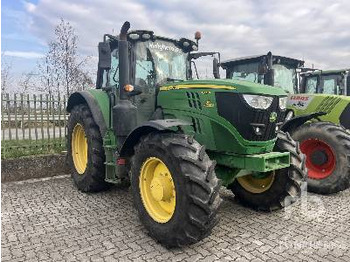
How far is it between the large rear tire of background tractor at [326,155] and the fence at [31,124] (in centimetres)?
508

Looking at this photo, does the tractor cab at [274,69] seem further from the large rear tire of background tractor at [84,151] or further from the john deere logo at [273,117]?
the large rear tire of background tractor at [84,151]

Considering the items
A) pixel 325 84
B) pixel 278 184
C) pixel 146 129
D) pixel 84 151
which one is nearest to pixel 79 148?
pixel 84 151

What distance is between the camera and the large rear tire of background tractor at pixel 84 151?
5.28 m

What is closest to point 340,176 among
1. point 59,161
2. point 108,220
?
point 108,220

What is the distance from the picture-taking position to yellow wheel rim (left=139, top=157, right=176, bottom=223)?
148 inches

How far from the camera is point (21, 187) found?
5992 mm

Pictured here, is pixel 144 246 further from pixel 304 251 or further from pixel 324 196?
pixel 324 196

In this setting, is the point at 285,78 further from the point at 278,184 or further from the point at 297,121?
the point at 278,184

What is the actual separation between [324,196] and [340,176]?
17.1 inches

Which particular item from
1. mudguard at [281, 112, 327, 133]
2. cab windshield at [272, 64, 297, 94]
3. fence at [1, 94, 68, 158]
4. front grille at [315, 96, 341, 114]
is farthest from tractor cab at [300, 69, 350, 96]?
fence at [1, 94, 68, 158]

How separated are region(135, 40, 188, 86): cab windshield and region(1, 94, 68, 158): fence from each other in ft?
11.0

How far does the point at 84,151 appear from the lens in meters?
6.04

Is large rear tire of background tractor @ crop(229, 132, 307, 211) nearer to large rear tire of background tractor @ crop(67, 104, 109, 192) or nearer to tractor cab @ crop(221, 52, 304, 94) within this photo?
large rear tire of background tractor @ crop(67, 104, 109, 192)

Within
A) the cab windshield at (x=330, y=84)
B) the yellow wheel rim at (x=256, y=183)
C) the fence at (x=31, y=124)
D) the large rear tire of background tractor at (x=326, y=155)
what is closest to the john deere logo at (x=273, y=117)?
the yellow wheel rim at (x=256, y=183)
